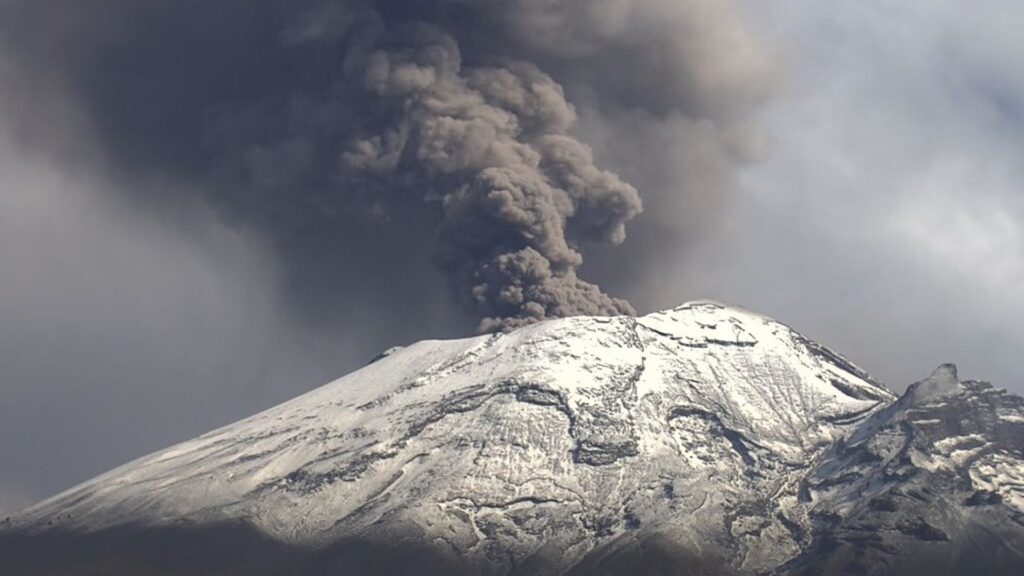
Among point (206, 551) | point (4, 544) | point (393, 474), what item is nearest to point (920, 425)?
point (393, 474)

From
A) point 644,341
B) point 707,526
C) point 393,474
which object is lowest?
point 707,526

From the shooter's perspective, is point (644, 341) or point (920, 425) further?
point (644, 341)

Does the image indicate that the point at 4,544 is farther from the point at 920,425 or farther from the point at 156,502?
the point at 920,425

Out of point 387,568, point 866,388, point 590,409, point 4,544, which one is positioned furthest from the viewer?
point 866,388

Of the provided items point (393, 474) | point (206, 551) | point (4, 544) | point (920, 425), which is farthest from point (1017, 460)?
point (4, 544)

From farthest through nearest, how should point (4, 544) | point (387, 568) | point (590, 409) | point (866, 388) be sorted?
point (866, 388), point (590, 409), point (4, 544), point (387, 568)

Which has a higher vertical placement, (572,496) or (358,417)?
(358,417)
